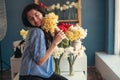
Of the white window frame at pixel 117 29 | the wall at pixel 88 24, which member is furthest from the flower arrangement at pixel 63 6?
the white window frame at pixel 117 29

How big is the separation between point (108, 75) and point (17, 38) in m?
1.95

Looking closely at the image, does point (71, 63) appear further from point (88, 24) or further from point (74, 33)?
point (88, 24)

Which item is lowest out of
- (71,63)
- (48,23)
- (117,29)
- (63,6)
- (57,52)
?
(71,63)

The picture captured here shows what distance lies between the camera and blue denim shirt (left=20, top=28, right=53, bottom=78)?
1928mm

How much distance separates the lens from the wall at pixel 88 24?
4363 millimetres

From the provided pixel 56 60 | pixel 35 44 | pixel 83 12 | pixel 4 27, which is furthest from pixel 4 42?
pixel 35 44

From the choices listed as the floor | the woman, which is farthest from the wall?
the woman

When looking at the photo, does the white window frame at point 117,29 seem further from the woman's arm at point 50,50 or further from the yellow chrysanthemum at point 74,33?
the woman's arm at point 50,50

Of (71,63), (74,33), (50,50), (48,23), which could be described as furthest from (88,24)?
(50,50)

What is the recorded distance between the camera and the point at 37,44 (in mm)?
1933

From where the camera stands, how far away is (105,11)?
4.32 metres

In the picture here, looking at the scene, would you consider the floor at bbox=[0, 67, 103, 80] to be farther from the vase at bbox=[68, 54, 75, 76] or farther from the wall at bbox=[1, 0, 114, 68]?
the vase at bbox=[68, 54, 75, 76]

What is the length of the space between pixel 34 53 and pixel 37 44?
0.08m

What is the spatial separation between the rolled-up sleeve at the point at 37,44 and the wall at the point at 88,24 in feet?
8.30
